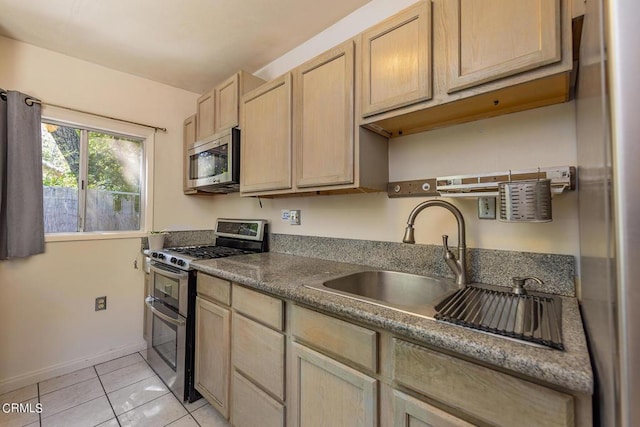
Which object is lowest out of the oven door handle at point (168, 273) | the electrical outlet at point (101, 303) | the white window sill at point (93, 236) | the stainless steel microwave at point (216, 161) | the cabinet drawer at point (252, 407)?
the cabinet drawer at point (252, 407)

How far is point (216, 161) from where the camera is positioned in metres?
2.23

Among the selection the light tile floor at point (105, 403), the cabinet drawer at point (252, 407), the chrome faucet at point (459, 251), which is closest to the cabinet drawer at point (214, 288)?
the cabinet drawer at point (252, 407)

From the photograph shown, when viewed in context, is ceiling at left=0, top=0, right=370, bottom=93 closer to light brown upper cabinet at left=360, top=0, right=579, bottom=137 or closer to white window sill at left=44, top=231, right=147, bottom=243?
light brown upper cabinet at left=360, top=0, right=579, bottom=137

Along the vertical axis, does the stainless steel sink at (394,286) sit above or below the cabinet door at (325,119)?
below

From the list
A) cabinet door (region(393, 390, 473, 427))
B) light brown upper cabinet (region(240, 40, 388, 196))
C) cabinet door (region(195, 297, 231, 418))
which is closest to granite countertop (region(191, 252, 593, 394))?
cabinet door (region(393, 390, 473, 427))

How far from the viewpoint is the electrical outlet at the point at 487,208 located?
1.22 m

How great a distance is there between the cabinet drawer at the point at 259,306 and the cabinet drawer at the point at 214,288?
0.23 feet

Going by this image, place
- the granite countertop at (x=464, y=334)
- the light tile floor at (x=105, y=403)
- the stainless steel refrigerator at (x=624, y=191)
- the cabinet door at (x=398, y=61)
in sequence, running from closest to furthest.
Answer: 1. the stainless steel refrigerator at (x=624, y=191)
2. the granite countertop at (x=464, y=334)
3. the cabinet door at (x=398, y=61)
4. the light tile floor at (x=105, y=403)

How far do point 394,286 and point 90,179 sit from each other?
102 inches

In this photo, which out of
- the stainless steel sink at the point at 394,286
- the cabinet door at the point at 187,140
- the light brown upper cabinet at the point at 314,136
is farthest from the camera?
the cabinet door at the point at 187,140

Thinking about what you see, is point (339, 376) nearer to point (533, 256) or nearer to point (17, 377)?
point (533, 256)

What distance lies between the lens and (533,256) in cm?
111

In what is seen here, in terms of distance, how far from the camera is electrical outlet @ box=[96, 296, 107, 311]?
90.2 inches

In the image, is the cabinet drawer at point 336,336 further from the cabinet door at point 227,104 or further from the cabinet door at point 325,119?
the cabinet door at point 227,104
